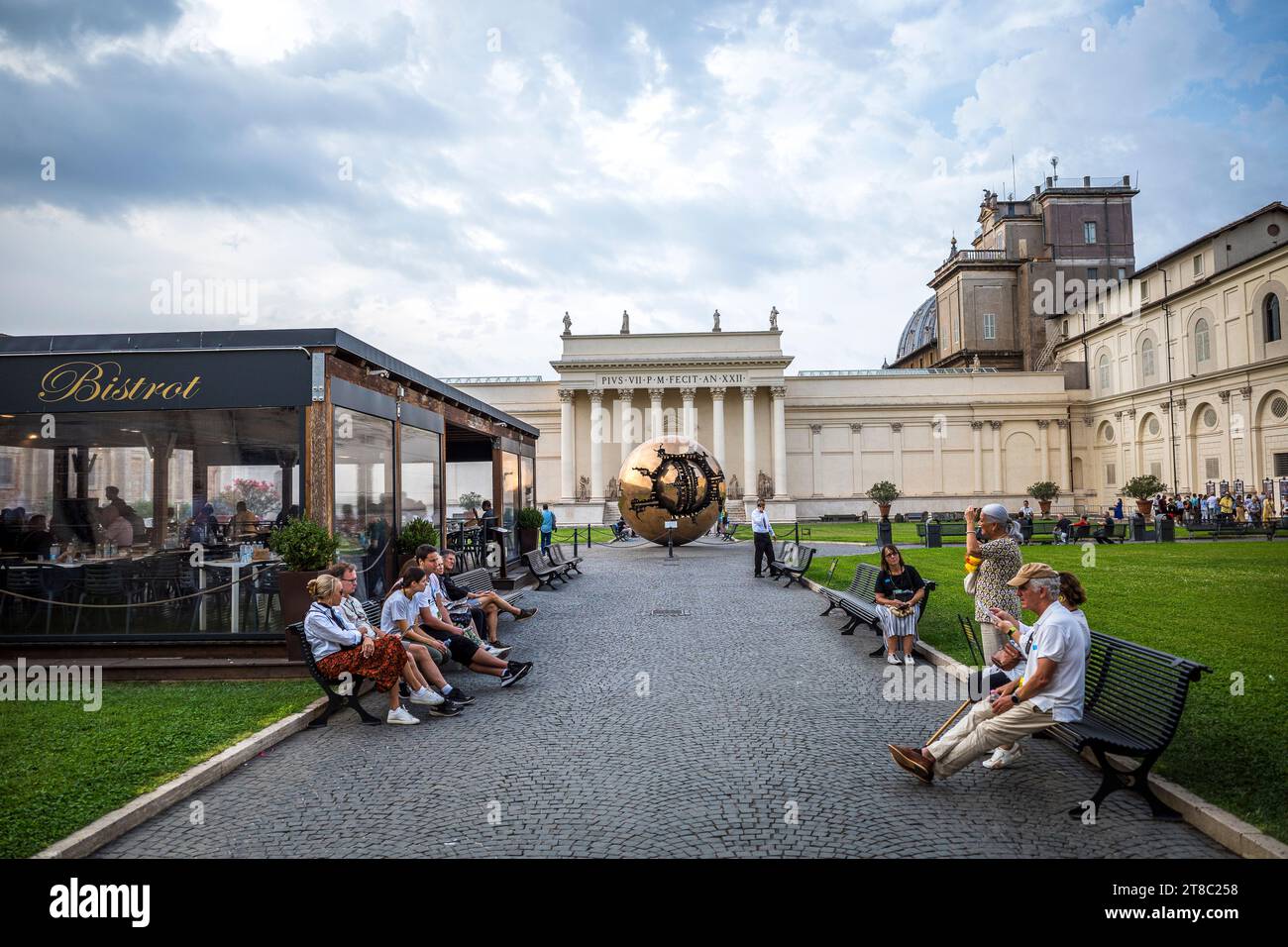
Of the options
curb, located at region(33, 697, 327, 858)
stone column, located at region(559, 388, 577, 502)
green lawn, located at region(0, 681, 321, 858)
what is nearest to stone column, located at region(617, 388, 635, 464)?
stone column, located at region(559, 388, 577, 502)

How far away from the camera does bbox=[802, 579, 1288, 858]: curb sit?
13.0 ft

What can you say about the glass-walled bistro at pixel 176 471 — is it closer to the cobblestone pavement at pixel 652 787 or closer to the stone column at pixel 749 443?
the cobblestone pavement at pixel 652 787

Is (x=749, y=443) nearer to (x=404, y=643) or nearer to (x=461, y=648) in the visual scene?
(x=461, y=648)

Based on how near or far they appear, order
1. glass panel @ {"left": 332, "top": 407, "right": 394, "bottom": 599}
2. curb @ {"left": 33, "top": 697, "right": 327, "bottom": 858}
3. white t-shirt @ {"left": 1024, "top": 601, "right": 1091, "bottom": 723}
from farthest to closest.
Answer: glass panel @ {"left": 332, "top": 407, "right": 394, "bottom": 599}
white t-shirt @ {"left": 1024, "top": 601, "right": 1091, "bottom": 723}
curb @ {"left": 33, "top": 697, "right": 327, "bottom": 858}

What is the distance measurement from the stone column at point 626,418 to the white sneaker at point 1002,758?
48905 millimetres

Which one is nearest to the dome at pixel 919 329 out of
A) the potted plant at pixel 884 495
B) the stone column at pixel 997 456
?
the stone column at pixel 997 456

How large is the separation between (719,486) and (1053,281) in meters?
52.6

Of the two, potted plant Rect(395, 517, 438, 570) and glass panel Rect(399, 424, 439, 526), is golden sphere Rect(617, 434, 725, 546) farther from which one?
potted plant Rect(395, 517, 438, 570)

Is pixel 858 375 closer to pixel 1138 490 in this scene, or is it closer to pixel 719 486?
pixel 1138 490

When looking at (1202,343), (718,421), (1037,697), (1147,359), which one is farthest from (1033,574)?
(1147,359)

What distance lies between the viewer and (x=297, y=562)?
8.73 meters

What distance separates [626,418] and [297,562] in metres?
46.7

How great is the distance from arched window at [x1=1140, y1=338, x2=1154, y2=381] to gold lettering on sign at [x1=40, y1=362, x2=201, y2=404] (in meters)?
56.5

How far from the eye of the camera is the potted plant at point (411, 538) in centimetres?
1166
